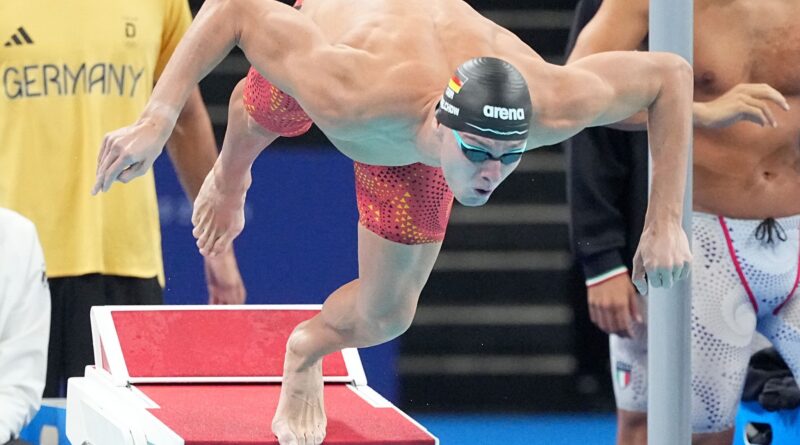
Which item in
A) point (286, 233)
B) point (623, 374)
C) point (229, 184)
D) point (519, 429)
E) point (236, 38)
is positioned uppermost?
point (236, 38)

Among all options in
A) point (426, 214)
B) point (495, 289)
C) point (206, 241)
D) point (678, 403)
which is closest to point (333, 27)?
point (426, 214)

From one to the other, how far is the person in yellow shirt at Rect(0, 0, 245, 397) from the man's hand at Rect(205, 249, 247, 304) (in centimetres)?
21

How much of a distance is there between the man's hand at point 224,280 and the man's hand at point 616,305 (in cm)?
99

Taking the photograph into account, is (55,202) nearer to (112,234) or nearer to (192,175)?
(112,234)

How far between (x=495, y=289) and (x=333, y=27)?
308 centimetres

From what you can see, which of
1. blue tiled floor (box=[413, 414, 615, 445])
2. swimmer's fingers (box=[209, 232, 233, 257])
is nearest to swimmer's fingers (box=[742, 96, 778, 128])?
swimmer's fingers (box=[209, 232, 233, 257])

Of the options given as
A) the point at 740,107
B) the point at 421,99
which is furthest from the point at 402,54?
the point at 740,107

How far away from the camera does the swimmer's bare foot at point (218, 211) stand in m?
3.52

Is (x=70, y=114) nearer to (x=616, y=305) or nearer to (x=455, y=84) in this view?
(x=616, y=305)

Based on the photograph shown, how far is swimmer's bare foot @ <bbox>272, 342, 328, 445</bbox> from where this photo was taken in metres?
3.16

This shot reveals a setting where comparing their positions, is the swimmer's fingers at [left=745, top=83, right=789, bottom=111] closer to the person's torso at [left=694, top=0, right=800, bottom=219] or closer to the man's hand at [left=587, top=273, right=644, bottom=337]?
the person's torso at [left=694, top=0, right=800, bottom=219]

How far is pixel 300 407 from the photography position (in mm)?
3240

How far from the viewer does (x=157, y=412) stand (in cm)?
330

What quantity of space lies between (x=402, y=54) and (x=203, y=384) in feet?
4.39
